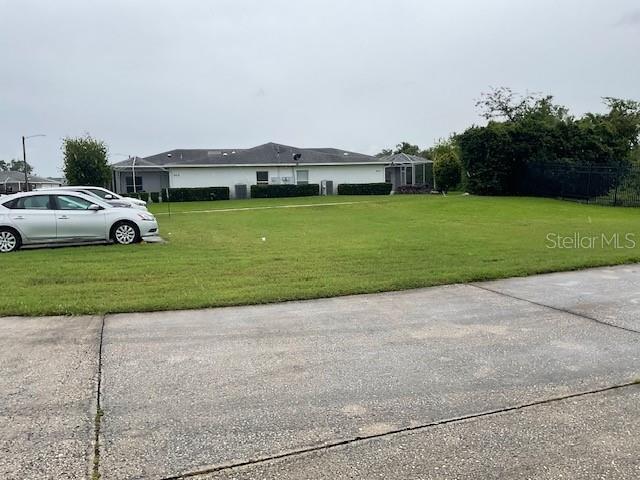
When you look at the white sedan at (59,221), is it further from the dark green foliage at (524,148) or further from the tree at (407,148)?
the tree at (407,148)

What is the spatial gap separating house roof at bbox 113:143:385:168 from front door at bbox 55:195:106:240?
2919cm

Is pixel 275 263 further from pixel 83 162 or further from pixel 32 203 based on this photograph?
pixel 83 162

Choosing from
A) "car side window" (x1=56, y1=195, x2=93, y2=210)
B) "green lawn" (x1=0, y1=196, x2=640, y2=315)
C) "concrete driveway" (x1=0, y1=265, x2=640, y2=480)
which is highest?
"car side window" (x1=56, y1=195, x2=93, y2=210)

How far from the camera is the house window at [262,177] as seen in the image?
143 feet

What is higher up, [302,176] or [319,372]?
[302,176]

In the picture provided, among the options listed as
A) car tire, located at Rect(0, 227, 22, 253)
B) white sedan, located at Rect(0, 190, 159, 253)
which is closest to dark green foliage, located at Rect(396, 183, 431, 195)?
white sedan, located at Rect(0, 190, 159, 253)

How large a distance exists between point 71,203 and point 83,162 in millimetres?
23883

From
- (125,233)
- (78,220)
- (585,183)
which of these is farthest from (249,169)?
(78,220)

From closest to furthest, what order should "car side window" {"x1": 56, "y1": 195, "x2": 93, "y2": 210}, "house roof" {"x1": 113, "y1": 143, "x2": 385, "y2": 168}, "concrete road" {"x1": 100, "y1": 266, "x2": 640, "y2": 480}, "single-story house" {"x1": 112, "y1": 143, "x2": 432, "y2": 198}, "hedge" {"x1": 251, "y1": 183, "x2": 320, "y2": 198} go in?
1. "concrete road" {"x1": 100, "y1": 266, "x2": 640, "y2": 480}
2. "car side window" {"x1": 56, "y1": 195, "x2": 93, "y2": 210}
3. "hedge" {"x1": 251, "y1": 183, "x2": 320, "y2": 198}
4. "single-story house" {"x1": 112, "y1": 143, "x2": 432, "y2": 198}
5. "house roof" {"x1": 113, "y1": 143, "x2": 385, "y2": 168}

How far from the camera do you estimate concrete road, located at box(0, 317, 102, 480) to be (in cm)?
303

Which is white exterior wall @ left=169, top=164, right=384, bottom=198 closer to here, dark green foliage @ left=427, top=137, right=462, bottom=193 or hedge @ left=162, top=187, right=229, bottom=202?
hedge @ left=162, top=187, right=229, bottom=202

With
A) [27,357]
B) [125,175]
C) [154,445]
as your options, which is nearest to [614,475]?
[154,445]

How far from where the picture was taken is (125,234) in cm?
1335

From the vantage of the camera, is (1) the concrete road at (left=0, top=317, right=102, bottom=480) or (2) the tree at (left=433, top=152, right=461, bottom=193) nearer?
(1) the concrete road at (left=0, top=317, right=102, bottom=480)
